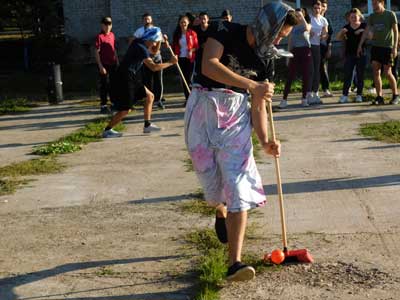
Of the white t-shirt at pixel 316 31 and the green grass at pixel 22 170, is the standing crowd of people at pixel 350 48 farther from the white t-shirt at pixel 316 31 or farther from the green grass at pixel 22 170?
the green grass at pixel 22 170

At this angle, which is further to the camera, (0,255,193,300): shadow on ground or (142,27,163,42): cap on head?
(142,27,163,42): cap on head

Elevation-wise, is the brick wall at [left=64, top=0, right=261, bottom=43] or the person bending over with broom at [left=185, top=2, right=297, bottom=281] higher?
the person bending over with broom at [left=185, top=2, right=297, bottom=281]

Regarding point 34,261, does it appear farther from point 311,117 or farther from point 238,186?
point 311,117

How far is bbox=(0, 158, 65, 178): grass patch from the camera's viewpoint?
29.6 feet

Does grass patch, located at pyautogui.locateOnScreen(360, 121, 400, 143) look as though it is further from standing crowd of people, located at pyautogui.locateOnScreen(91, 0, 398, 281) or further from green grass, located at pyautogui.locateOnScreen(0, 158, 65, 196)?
standing crowd of people, located at pyautogui.locateOnScreen(91, 0, 398, 281)

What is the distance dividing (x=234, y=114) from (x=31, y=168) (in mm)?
4609

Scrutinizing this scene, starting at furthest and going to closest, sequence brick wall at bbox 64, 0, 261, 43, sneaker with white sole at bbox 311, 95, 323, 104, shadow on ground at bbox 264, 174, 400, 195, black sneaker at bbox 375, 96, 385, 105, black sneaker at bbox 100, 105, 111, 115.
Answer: brick wall at bbox 64, 0, 261, 43, black sneaker at bbox 100, 105, 111, 115, sneaker with white sole at bbox 311, 95, 323, 104, black sneaker at bbox 375, 96, 385, 105, shadow on ground at bbox 264, 174, 400, 195

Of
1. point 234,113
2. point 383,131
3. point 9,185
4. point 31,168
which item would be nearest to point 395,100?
point 383,131

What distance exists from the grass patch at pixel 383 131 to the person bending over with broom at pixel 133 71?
9.40 feet

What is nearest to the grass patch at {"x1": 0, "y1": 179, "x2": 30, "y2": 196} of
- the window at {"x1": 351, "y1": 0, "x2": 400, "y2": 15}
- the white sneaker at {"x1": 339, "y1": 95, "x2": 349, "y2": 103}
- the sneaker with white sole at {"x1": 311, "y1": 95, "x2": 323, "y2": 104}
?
the sneaker with white sole at {"x1": 311, "y1": 95, "x2": 323, "y2": 104}

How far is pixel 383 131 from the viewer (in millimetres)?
10734

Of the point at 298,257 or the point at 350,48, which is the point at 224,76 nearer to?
the point at 298,257

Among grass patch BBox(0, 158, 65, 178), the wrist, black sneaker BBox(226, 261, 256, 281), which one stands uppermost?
the wrist

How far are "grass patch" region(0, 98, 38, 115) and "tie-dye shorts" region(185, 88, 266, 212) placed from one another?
10.9 metres
